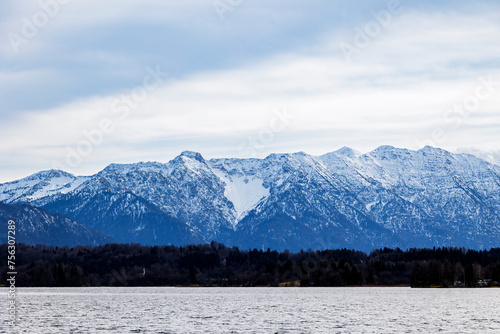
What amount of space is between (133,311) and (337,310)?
142 feet

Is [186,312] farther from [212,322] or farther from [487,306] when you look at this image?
[487,306]

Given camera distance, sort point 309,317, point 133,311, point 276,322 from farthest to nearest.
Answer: point 133,311 < point 309,317 < point 276,322

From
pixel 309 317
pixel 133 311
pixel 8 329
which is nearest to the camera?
pixel 8 329

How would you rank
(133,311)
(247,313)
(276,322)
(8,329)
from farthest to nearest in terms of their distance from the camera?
(133,311) < (247,313) < (276,322) < (8,329)

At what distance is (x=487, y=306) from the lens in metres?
178

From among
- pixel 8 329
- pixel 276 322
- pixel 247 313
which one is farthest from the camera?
pixel 247 313

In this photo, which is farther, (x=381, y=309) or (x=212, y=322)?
Answer: (x=381, y=309)

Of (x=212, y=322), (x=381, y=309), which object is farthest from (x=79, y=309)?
(x=381, y=309)

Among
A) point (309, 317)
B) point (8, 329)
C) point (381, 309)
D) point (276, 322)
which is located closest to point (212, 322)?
point (276, 322)

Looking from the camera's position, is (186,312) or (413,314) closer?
(413,314)

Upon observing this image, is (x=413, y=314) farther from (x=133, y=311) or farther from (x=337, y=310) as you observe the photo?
(x=133, y=311)

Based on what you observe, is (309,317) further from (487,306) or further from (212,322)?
(487,306)

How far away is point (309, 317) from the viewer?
14700 cm

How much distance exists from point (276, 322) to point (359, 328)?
58.5 ft
